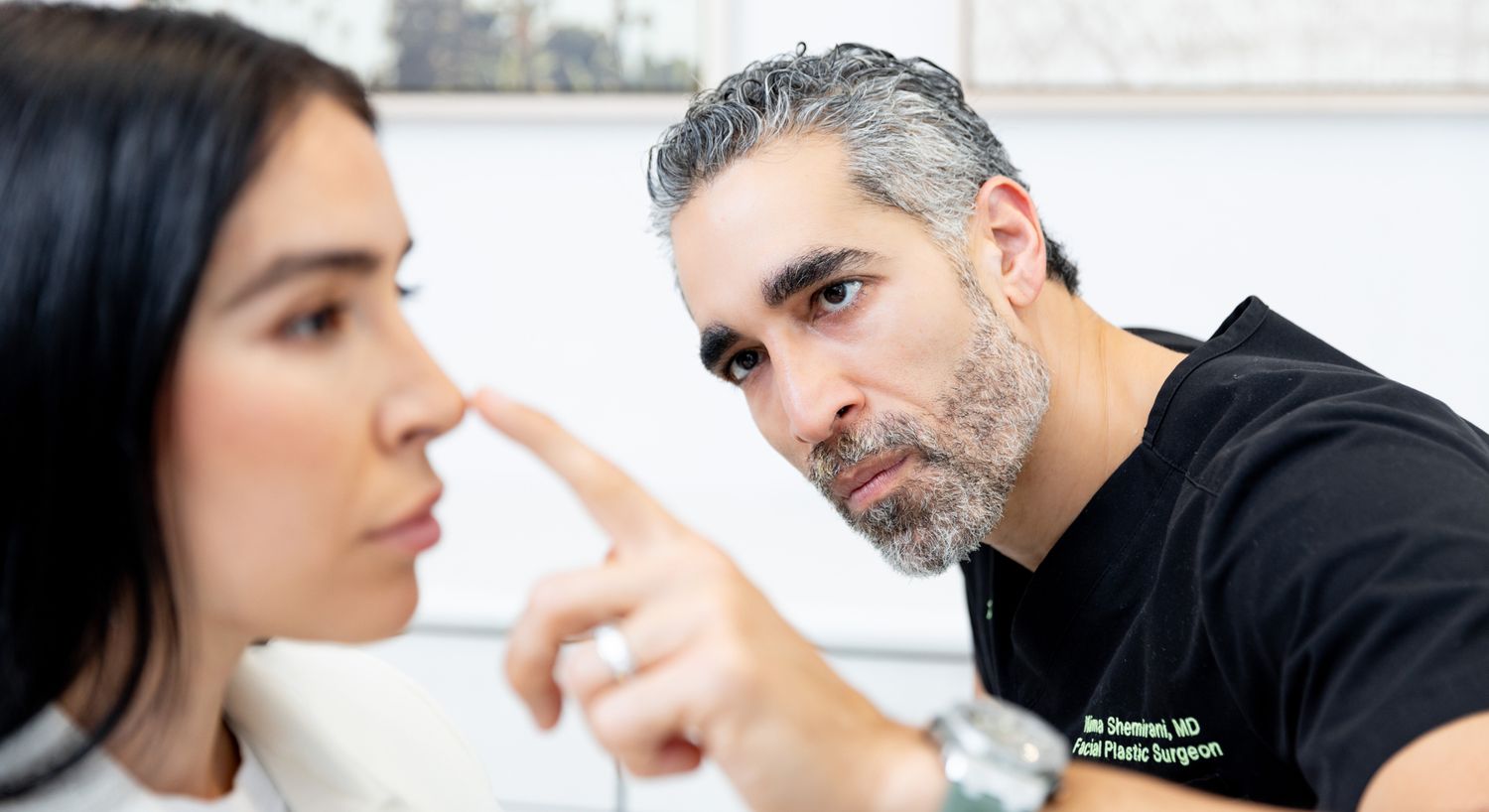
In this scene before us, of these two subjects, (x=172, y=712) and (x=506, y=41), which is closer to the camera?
(x=172, y=712)

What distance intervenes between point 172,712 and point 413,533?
21cm

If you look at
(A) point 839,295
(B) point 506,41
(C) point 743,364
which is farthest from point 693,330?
(A) point 839,295

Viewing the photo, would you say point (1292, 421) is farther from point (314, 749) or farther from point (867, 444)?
point (314, 749)

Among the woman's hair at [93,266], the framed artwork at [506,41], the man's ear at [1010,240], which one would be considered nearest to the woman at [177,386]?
the woman's hair at [93,266]

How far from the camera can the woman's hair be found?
744 millimetres

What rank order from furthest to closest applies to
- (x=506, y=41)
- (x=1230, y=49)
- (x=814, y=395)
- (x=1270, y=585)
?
(x=506, y=41) < (x=1230, y=49) < (x=814, y=395) < (x=1270, y=585)

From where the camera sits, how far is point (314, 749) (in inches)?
39.6

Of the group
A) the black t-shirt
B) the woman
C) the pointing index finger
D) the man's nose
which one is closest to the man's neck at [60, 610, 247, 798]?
the woman

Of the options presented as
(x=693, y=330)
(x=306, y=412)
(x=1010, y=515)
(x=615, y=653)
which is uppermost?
(x=306, y=412)

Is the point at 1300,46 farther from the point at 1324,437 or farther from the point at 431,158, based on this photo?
the point at 431,158

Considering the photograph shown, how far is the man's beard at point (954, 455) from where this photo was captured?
1302mm

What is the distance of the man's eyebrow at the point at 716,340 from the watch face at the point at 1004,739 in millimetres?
610

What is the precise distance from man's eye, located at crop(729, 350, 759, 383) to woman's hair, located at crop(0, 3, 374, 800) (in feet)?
2.15

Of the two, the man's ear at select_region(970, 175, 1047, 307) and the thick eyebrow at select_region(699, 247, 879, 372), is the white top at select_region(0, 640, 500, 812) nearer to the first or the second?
the thick eyebrow at select_region(699, 247, 879, 372)
